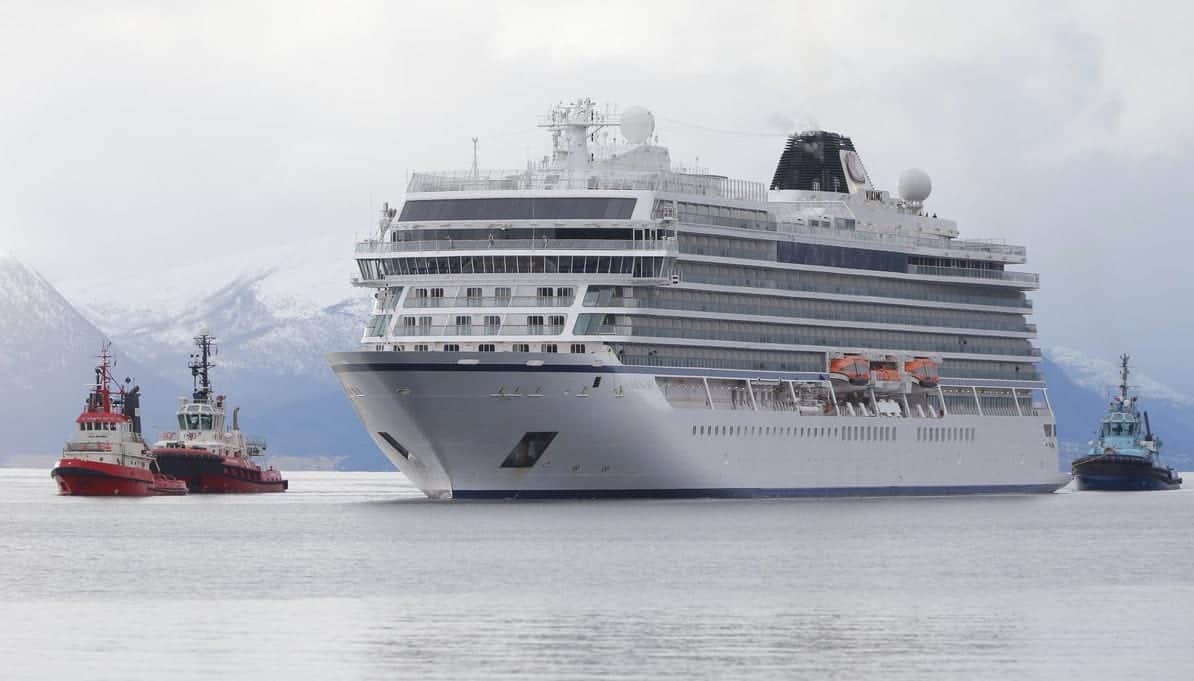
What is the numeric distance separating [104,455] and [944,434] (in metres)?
41.7

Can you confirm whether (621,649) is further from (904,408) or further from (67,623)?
(904,408)

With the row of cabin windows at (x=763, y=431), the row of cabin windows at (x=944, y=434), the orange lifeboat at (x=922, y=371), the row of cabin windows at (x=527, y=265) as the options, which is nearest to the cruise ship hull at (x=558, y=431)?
the row of cabin windows at (x=763, y=431)

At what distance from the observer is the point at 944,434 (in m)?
121

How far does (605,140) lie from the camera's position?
108 metres

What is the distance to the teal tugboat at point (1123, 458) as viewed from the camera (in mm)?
156625

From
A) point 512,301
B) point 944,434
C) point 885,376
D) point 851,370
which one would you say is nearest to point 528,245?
point 512,301

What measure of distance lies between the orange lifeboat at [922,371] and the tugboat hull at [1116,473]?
3992 centimetres

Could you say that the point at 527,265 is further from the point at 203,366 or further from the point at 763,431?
the point at 203,366

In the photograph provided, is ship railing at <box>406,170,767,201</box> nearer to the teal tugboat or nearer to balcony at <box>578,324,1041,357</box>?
balcony at <box>578,324,1041,357</box>

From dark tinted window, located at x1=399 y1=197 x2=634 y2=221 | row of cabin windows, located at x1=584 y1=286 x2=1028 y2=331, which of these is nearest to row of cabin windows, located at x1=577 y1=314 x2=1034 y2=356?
row of cabin windows, located at x1=584 y1=286 x2=1028 y2=331

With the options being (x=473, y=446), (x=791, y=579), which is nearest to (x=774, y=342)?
(x=473, y=446)

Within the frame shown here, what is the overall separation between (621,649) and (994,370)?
80541 mm

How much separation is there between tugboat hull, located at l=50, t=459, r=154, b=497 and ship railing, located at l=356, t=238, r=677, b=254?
31294 millimetres

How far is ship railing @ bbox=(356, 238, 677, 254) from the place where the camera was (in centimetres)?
9956
